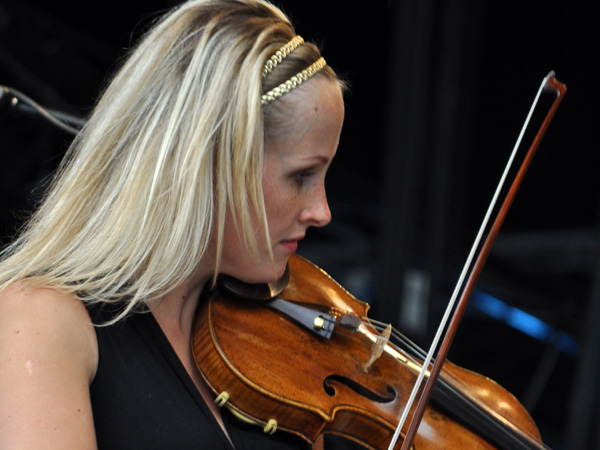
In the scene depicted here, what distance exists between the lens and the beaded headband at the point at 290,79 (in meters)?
0.95

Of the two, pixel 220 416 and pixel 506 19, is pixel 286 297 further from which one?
pixel 506 19

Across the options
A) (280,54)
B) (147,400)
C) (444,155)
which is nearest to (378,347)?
(147,400)

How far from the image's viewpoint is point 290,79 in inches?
37.8

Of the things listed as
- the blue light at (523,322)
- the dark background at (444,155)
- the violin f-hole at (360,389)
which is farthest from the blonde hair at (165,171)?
the blue light at (523,322)

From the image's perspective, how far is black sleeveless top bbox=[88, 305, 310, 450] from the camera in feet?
2.92

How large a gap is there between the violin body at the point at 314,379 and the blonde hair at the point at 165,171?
11cm

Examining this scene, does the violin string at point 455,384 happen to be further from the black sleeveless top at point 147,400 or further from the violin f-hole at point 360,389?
the black sleeveless top at point 147,400

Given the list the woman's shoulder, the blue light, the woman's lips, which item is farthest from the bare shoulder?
the blue light

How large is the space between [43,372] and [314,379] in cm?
40

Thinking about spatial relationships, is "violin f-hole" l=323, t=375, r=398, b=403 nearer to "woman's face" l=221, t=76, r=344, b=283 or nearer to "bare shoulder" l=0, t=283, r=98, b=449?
"woman's face" l=221, t=76, r=344, b=283

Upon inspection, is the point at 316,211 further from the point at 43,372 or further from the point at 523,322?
the point at 523,322

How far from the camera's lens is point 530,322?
2729mm

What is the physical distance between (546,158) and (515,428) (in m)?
2.26

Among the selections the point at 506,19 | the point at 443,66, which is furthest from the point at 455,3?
the point at 506,19
